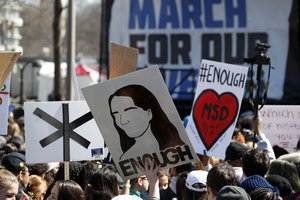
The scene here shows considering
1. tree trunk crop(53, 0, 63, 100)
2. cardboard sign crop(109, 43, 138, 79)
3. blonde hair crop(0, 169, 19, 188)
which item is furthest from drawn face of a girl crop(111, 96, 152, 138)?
tree trunk crop(53, 0, 63, 100)

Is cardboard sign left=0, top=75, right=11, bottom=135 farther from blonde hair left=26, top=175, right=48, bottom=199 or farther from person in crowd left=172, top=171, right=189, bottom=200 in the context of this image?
Answer: person in crowd left=172, top=171, right=189, bottom=200

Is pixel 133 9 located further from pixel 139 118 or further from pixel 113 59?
pixel 139 118

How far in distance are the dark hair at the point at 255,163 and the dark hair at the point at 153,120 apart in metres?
1.20

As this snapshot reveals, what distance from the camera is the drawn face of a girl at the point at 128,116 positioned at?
6527 mm

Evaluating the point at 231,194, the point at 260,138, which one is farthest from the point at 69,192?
the point at 260,138

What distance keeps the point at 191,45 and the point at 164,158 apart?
1291cm

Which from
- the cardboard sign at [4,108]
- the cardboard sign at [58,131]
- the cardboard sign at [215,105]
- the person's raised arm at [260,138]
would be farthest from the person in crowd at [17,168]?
the person's raised arm at [260,138]

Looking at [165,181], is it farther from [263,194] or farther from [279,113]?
[279,113]

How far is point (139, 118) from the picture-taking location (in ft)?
21.5

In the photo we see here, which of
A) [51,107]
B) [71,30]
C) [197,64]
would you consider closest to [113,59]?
[51,107]

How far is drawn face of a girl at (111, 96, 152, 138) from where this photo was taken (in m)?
6.53

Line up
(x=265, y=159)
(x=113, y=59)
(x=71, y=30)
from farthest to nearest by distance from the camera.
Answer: (x=71, y=30)
(x=113, y=59)
(x=265, y=159)

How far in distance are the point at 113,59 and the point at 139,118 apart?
103 inches

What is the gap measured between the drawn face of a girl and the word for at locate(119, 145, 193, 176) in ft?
0.60
